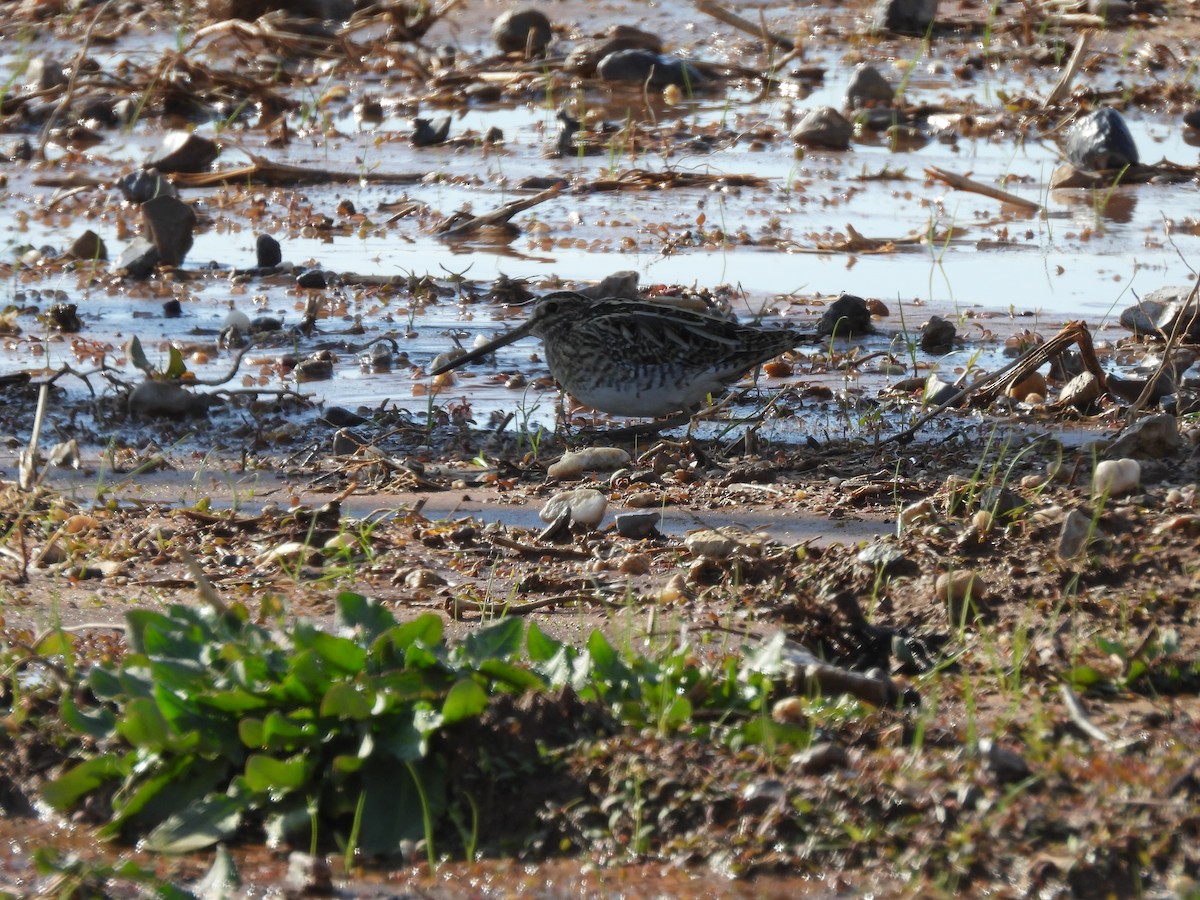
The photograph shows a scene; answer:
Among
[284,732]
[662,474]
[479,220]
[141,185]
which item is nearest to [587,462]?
[662,474]

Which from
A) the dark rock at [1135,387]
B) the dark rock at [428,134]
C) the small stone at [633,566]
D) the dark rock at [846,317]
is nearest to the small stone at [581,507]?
the small stone at [633,566]

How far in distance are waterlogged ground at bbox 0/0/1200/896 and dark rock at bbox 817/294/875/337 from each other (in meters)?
0.11

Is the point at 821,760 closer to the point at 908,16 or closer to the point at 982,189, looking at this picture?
the point at 982,189

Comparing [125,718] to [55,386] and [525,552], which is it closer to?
[525,552]

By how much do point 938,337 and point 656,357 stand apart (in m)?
1.44

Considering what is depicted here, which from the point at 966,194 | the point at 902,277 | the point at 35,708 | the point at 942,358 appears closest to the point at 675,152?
the point at 966,194

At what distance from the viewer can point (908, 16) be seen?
13453 millimetres

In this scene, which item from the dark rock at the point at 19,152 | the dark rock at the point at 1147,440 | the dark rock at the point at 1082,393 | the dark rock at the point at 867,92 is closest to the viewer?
the dark rock at the point at 1147,440

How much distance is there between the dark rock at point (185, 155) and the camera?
10406 millimetres

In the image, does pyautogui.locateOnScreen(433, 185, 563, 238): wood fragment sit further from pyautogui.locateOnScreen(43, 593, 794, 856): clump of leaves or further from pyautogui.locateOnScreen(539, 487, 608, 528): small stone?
pyautogui.locateOnScreen(43, 593, 794, 856): clump of leaves

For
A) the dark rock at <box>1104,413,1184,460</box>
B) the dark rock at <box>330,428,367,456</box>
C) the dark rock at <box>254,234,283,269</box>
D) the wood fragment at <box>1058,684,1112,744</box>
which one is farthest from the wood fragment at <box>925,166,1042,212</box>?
the wood fragment at <box>1058,684,1112,744</box>

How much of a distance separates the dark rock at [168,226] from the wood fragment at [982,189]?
151 inches

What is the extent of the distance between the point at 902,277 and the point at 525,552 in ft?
12.8

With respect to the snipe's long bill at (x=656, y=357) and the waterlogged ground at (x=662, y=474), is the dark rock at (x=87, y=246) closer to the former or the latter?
the waterlogged ground at (x=662, y=474)
